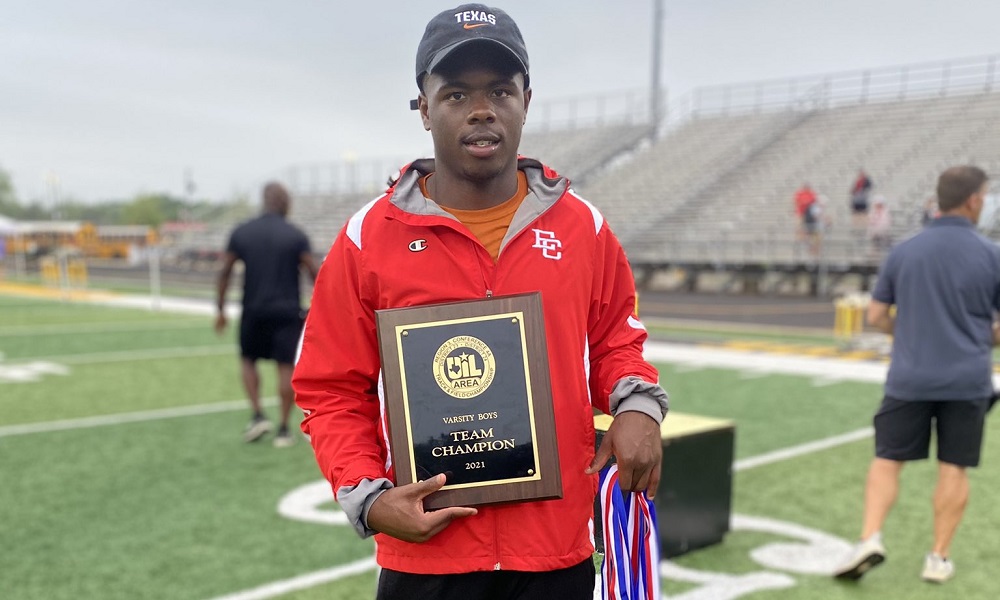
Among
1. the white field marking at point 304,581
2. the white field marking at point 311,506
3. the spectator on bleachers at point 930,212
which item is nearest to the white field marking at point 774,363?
the spectator on bleachers at point 930,212

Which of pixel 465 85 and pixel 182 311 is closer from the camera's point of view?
pixel 465 85

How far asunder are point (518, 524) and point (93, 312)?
17.8 m

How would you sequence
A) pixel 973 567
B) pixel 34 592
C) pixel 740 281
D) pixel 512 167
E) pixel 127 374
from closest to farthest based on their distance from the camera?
pixel 512 167
pixel 34 592
pixel 973 567
pixel 127 374
pixel 740 281

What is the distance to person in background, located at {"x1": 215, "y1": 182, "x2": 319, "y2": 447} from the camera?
6480 mm

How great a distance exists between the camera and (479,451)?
173 centimetres

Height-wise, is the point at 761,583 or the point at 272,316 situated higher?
the point at 272,316

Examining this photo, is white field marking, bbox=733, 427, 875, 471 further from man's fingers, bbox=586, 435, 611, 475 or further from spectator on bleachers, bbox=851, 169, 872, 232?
spectator on bleachers, bbox=851, 169, 872, 232

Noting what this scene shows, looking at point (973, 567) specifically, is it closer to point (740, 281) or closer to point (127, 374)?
point (127, 374)

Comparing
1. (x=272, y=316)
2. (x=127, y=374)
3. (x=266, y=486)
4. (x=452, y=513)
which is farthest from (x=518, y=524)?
(x=127, y=374)

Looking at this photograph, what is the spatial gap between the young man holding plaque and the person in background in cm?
470

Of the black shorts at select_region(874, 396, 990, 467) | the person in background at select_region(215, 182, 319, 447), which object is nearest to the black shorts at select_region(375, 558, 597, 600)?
the black shorts at select_region(874, 396, 990, 467)

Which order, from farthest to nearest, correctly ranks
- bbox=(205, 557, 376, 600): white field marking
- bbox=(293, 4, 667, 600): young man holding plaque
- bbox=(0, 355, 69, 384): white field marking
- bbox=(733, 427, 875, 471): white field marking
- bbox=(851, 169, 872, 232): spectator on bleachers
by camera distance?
bbox=(851, 169, 872, 232): spectator on bleachers → bbox=(0, 355, 69, 384): white field marking → bbox=(733, 427, 875, 471): white field marking → bbox=(205, 557, 376, 600): white field marking → bbox=(293, 4, 667, 600): young man holding plaque

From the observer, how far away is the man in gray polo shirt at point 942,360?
3.85m

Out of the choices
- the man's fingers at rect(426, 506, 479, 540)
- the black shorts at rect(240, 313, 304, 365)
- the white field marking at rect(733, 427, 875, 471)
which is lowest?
the white field marking at rect(733, 427, 875, 471)
